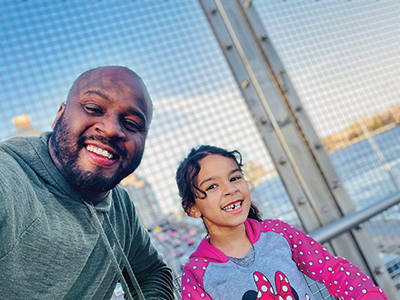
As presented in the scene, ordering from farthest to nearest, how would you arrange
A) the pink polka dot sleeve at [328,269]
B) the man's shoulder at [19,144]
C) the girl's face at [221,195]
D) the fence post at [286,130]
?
the fence post at [286,130] < the girl's face at [221,195] < the pink polka dot sleeve at [328,269] < the man's shoulder at [19,144]

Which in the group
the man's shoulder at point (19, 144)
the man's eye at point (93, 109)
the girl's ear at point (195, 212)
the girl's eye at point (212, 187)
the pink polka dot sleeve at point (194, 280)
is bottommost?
the pink polka dot sleeve at point (194, 280)

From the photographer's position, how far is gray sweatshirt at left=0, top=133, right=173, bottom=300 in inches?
17.4

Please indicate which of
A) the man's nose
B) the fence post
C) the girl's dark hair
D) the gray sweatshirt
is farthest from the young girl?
the fence post

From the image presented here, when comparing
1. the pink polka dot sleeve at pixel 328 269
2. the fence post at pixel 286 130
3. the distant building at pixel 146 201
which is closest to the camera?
the pink polka dot sleeve at pixel 328 269

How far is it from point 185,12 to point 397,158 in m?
1.64

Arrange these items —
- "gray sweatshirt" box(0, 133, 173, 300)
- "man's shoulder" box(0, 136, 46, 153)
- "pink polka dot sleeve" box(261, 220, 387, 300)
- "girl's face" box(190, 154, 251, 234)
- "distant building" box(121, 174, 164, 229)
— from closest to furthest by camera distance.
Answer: "gray sweatshirt" box(0, 133, 173, 300) → "man's shoulder" box(0, 136, 46, 153) → "pink polka dot sleeve" box(261, 220, 387, 300) → "girl's face" box(190, 154, 251, 234) → "distant building" box(121, 174, 164, 229)

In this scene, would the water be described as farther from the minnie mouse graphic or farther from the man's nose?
the man's nose

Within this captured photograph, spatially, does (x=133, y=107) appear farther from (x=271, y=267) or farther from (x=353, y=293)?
(x=353, y=293)

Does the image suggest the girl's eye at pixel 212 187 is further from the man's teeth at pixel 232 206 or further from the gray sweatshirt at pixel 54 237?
the gray sweatshirt at pixel 54 237

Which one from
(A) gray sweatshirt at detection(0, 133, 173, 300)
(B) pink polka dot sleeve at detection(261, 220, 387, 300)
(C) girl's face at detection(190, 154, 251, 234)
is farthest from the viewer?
(C) girl's face at detection(190, 154, 251, 234)

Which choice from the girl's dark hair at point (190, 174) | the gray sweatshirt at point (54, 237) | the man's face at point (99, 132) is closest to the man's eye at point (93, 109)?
the man's face at point (99, 132)

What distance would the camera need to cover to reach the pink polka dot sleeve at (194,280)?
714mm

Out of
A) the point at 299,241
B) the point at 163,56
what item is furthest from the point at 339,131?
the point at 163,56

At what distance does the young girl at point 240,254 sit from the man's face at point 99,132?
0.29 meters
